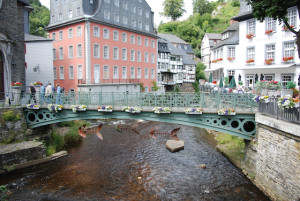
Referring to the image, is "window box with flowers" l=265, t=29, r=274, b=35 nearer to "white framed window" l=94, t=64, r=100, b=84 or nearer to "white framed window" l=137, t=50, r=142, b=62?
"white framed window" l=94, t=64, r=100, b=84

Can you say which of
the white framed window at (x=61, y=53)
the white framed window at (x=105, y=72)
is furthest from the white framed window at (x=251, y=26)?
the white framed window at (x=61, y=53)

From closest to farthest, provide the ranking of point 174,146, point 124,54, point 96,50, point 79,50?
point 174,146 < point 79,50 < point 96,50 < point 124,54

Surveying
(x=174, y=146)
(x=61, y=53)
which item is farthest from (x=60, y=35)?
(x=174, y=146)

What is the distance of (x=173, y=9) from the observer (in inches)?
3302

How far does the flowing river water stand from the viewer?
11273 millimetres

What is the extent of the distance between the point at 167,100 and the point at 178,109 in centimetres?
76

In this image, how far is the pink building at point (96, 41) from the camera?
31.5 metres

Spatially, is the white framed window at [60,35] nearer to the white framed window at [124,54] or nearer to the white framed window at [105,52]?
the white framed window at [105,52]

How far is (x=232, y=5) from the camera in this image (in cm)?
8038

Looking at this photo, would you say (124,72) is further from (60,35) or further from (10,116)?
(10,116)

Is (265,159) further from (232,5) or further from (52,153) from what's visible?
(232,5)

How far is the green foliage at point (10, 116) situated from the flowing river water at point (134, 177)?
3659 millimetres

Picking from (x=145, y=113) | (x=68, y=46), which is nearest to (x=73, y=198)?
(x=145, y=113)

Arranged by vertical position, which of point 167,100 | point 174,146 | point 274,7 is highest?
point 274,7
